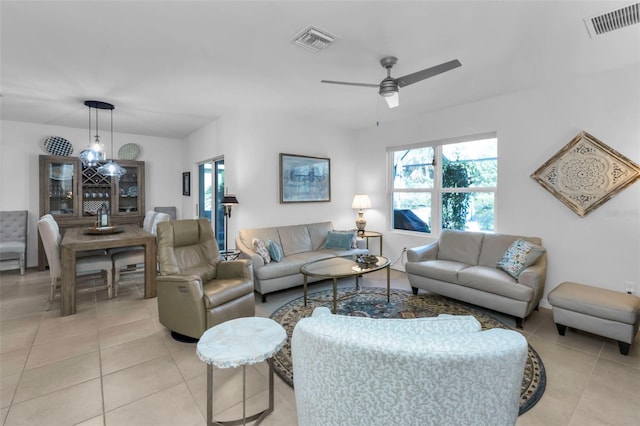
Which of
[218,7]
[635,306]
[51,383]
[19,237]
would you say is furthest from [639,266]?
[19,237]

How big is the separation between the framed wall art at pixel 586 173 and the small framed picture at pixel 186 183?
595cm

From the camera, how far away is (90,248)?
11.4ft

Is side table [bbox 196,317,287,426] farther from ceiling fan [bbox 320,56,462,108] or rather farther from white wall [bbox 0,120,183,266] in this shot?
white wall [bbox 0,120,183,266]

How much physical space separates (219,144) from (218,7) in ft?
10.1

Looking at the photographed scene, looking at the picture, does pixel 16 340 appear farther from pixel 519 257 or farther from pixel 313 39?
pixel 519 257

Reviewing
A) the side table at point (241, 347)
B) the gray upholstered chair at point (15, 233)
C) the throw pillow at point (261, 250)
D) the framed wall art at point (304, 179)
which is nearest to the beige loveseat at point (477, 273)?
the throw pillow at point (261, 250)

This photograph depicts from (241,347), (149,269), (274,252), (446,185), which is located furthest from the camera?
(446,185)

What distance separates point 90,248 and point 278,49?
10.0 feet

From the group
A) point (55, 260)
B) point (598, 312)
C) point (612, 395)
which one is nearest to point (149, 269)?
point (55, 260)

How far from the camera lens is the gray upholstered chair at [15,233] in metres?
4.90

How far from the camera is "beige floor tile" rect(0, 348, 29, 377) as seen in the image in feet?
7.46

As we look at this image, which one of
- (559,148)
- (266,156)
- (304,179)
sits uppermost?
(266,156)

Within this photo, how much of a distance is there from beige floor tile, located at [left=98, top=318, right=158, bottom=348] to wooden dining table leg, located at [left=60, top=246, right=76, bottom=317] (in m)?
0.75

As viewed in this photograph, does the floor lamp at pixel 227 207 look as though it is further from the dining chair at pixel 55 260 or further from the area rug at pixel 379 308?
the dining chair at pixel 55 260
